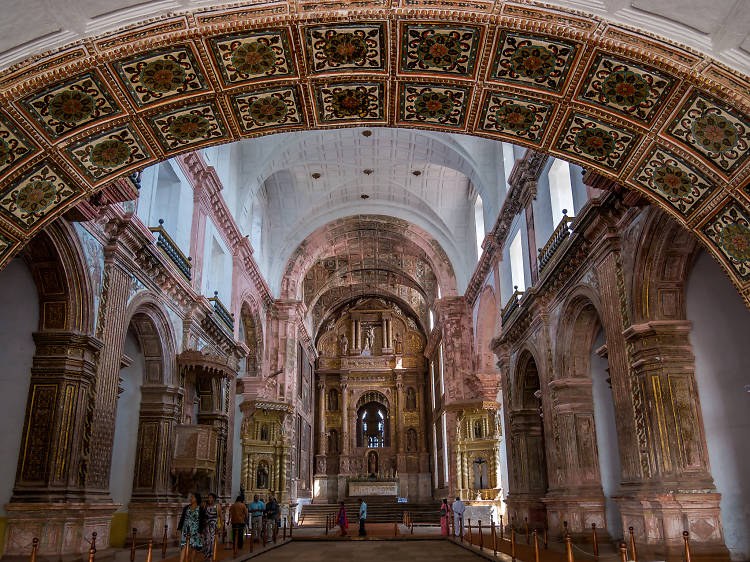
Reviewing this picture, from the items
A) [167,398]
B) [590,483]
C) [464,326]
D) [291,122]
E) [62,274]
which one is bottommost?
[590,483]

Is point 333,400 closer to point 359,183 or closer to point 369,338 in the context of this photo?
point 369,338

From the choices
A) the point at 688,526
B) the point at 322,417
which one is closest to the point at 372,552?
the point at 688,526

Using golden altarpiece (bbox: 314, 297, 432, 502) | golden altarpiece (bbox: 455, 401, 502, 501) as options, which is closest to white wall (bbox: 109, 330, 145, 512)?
golden altarpiece (bbox: 455, 401, 502, 501)

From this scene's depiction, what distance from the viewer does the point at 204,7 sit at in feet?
22.1

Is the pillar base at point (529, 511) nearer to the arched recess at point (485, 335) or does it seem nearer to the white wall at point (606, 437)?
the white wall at point (606, 437)

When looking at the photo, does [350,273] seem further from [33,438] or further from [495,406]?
[33,438]

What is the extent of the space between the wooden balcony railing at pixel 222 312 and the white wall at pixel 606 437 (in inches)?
406

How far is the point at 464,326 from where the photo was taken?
28.8m

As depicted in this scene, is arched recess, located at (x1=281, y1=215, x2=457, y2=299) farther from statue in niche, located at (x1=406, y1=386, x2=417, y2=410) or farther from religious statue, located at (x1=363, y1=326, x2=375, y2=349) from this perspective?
statue in niche, located at (x1=406, y1=386, x2=417, y2=410)

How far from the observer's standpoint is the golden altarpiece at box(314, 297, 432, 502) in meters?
38.8

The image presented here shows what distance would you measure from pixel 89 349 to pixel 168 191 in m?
6.25

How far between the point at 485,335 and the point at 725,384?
1609cm

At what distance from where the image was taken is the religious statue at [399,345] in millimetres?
41562

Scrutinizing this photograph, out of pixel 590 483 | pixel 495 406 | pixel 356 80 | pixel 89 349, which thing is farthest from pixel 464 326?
pixel 356 80
